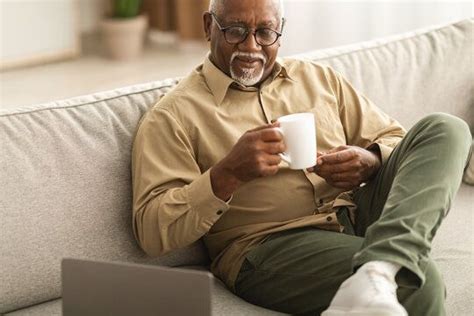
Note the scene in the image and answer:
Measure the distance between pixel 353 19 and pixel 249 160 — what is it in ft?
8.58

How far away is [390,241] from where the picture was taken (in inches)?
74.7

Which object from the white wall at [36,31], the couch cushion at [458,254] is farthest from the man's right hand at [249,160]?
the white wall at [36,31]

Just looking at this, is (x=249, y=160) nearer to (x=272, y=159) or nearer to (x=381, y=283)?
(x=272, y=159)

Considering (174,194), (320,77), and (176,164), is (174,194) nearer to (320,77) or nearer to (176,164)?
(176,164)

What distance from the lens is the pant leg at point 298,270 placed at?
7.02 ft

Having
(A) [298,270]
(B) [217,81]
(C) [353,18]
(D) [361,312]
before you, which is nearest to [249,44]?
(B) [217,81]

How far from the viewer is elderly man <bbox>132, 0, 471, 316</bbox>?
2057 millimetres

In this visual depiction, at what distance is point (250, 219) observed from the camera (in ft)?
7.57

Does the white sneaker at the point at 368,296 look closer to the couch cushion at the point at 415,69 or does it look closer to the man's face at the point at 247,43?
the man's face at the point at 247,43

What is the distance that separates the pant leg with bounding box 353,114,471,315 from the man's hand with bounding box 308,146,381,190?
6cm

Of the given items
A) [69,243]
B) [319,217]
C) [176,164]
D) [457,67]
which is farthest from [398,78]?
[69,243]

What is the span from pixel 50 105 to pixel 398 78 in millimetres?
1011

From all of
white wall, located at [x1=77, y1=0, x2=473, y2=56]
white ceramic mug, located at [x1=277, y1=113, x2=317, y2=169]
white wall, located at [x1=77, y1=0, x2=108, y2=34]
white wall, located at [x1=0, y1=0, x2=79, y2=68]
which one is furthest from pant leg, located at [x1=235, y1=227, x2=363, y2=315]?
white wall, located at [x1=77, y1=0, x2=108, y2=34]

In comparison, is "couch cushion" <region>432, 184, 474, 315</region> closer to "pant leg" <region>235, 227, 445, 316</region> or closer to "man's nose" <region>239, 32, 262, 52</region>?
"pant leg" <region>235, 227, 445, 316</region>
